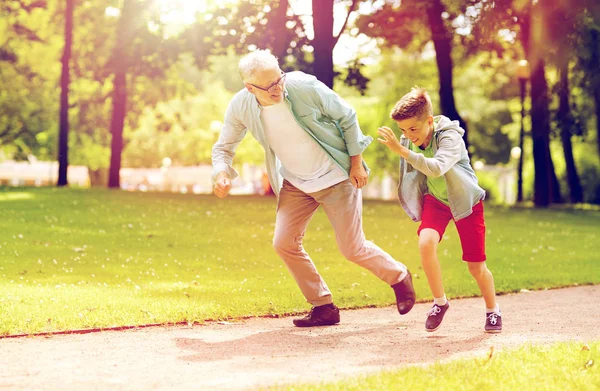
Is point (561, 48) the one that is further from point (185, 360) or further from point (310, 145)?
point (185, 360)

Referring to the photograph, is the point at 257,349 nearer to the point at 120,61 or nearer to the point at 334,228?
the point at 334,228

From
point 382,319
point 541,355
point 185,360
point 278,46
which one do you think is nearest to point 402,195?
point 382,319

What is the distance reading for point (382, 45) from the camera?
27422 millimetres

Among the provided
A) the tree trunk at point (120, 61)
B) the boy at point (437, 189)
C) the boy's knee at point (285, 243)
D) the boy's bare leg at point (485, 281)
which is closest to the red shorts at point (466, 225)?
the boy at point (437, 189)

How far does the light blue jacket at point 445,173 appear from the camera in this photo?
6199mm

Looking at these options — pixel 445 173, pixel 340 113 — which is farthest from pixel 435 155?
pixel 340 113

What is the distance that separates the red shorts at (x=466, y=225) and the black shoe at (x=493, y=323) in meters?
0.43

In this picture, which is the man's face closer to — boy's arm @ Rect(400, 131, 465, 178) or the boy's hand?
the boy's hand

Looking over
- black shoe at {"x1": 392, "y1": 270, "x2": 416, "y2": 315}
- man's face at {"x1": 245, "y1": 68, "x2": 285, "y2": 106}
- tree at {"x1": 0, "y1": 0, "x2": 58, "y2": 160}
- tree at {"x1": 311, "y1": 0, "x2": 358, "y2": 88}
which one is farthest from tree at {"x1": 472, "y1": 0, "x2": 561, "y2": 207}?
man's face at {"x1": 245, "y1": 68, "x2": 285, "y2": 106}

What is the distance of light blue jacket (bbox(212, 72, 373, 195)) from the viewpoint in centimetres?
648

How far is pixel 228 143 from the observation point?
681 centimetres

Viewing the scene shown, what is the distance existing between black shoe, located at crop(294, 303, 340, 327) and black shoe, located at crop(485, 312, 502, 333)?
117 cm

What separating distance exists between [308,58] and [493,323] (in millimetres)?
18563

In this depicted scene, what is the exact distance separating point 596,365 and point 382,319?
2493 mm
